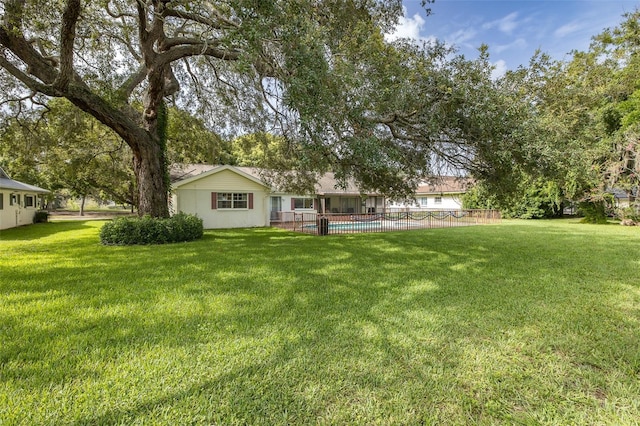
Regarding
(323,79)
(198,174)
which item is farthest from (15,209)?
(323,79)

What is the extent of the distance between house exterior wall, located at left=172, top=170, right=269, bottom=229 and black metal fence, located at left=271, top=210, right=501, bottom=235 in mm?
1705

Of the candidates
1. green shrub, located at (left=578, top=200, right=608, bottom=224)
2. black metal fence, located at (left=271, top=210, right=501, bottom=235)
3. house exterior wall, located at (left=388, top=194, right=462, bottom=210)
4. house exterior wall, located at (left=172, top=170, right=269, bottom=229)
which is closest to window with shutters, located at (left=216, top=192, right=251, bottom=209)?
house exterior wall, located at (left=172, top=170, right=269, bottom=229)

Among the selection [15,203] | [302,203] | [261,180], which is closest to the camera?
[261,180]

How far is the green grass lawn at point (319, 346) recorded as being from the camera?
2.18m

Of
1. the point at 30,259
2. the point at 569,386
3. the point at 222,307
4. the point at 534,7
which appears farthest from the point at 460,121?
the point at 30,259

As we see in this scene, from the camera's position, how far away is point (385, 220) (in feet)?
62.2

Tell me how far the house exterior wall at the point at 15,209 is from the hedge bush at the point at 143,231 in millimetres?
9218

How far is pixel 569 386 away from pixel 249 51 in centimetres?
594

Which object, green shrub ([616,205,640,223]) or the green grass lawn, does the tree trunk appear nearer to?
the green grass lawn

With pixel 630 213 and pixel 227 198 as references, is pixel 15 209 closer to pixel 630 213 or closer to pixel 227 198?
pixel 227 198

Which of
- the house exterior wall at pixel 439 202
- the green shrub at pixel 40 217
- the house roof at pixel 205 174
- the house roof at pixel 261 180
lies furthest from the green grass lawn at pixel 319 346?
the house exterior wall at pixel 439 202

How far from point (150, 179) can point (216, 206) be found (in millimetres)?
5411

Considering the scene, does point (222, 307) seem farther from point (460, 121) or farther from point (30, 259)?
point (30, 259)

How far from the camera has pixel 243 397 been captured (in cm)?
227
